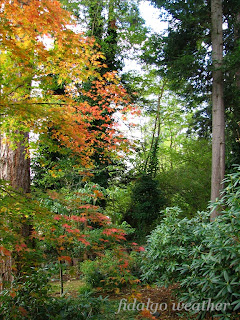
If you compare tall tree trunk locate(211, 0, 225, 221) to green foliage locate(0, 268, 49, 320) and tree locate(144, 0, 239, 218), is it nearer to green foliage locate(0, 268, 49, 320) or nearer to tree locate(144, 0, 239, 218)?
tree locate(144, 0, 239, 218)

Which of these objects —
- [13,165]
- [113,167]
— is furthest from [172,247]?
[113,167]

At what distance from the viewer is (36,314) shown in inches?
115

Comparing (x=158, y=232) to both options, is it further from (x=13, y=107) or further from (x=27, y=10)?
(x=27, y=10)

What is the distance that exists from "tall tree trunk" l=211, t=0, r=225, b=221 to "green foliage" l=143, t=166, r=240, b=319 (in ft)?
10.8

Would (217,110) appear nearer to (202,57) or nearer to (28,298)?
(202,57)

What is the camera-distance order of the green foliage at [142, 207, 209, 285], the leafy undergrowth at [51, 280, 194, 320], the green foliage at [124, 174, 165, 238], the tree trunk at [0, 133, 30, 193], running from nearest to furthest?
the green foliage at [142, 207, 209, 285]
the leafy undergrowth at [51, 280, 194, 320]
the tree trunk at [0, 133, 30, 193]
the green foliage at [124, 174, 165, 238]

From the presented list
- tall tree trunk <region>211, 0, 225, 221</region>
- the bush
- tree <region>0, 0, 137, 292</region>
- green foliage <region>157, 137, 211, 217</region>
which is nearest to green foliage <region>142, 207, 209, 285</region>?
the bush

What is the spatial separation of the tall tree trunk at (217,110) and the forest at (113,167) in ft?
0.09

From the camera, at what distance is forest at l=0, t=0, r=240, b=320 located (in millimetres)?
2629

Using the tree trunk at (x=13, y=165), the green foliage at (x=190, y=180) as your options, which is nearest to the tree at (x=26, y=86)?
the tree trunk at (x=13, y=165)

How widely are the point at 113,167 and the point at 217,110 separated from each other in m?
3.48

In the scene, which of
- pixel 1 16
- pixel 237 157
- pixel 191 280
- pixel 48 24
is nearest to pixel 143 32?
pixel 237 157

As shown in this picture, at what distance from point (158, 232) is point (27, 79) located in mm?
2841

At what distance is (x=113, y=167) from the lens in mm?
8227
